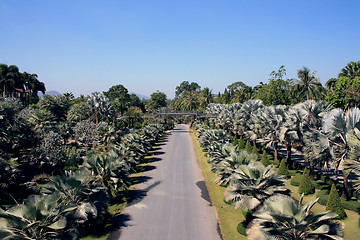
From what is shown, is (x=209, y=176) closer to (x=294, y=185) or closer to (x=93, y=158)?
(x=294, y=185)

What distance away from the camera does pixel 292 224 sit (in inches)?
382

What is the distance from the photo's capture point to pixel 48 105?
56625 mm

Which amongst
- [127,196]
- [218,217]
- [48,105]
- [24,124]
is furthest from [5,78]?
[218,217]

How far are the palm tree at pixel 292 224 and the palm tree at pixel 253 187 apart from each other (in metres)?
3.19

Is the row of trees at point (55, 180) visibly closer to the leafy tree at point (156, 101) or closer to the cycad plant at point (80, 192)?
the cycad plant at point (80, 192)

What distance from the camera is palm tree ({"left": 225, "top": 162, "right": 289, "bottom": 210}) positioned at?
13.7 m

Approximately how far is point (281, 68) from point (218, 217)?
5082 centimetres

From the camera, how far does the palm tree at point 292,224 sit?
30.5ft

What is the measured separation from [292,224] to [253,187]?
4194 millimetres

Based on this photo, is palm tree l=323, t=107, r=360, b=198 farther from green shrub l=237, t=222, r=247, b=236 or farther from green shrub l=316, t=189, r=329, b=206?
green shrub l=237, t=222, r=247, b=236

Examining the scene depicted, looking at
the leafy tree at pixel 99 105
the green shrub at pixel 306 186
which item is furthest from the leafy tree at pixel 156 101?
the green shrub at pixel 306 186

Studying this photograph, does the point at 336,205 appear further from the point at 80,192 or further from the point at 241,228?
the point at 80,192

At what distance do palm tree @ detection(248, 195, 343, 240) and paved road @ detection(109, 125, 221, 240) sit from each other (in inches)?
254

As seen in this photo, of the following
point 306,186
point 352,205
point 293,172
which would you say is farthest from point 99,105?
point 352,205
